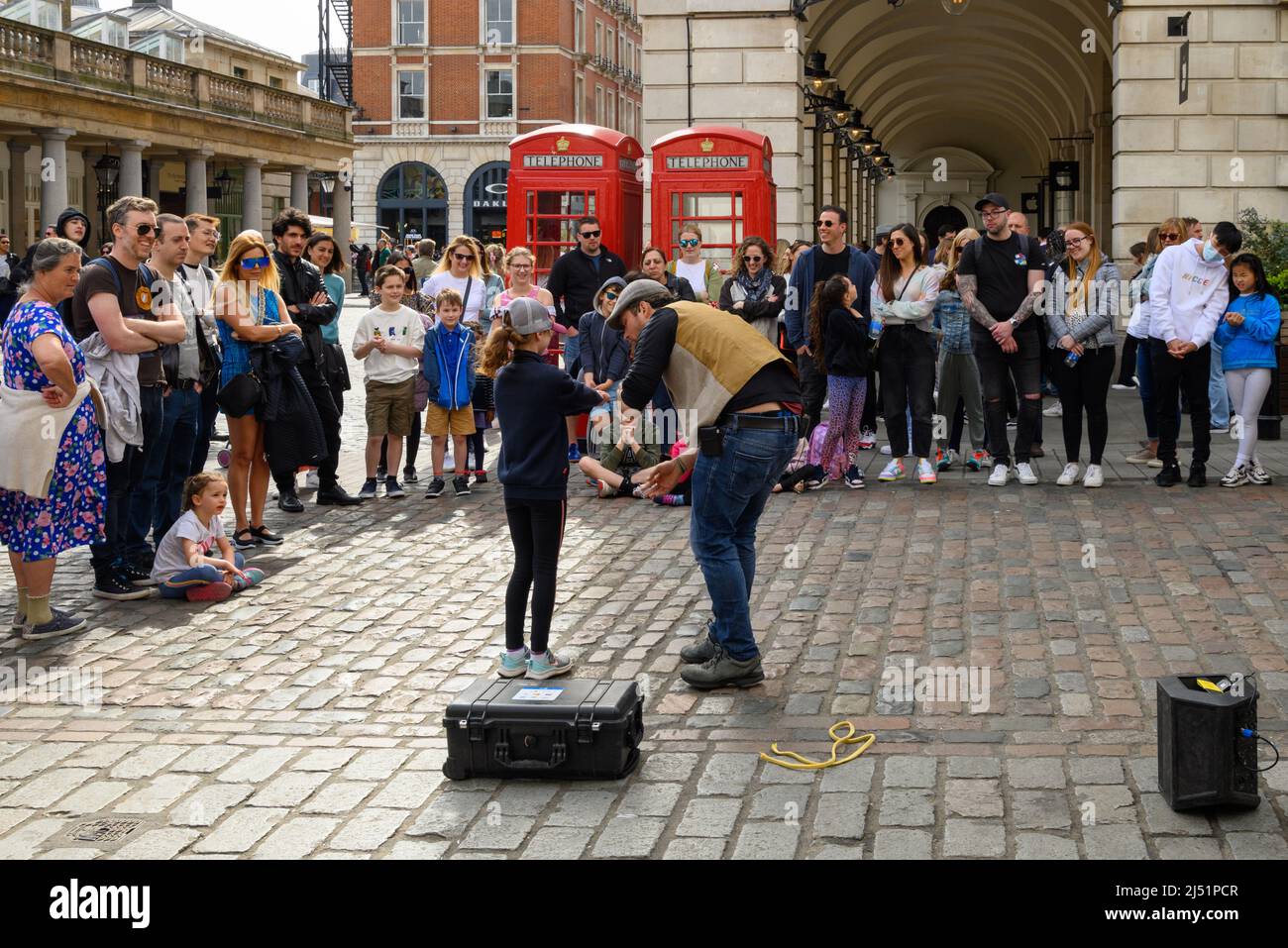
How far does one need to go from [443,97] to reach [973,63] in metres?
36.0

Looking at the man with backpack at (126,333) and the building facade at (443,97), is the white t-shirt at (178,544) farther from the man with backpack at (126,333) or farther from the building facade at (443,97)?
the building facade at (443,97)

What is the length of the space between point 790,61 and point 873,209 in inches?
1220

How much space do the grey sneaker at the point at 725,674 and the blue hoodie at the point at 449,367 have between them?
19.0ft

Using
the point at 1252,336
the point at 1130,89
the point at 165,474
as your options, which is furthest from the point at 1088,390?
the point at 1130,89

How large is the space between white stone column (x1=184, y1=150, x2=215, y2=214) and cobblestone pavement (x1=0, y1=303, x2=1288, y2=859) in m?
34.8

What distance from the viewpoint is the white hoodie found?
39.0 feet

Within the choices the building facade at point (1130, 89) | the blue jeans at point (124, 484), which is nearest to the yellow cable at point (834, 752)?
the blue jeans at point (124, 484)

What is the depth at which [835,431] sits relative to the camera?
12328mm

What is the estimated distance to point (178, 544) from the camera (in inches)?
346

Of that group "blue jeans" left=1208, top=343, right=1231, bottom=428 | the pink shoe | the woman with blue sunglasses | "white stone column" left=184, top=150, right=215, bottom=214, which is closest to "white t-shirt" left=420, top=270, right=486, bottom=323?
the woman with blue sunglasses

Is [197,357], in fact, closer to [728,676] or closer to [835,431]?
[728,676]

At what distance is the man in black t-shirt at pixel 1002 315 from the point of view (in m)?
12.1

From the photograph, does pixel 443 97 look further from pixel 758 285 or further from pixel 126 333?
pixel 126 333

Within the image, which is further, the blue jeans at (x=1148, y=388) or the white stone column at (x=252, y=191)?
the white stone column at (x=252, y=191)
